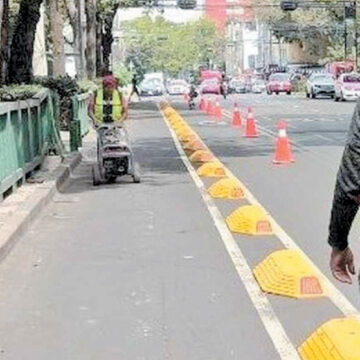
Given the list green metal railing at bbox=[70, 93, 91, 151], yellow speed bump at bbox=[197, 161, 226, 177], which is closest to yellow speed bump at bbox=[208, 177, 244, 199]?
yellow speed bump at bbox=[197, 161, 226, 177]

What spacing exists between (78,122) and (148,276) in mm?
13136

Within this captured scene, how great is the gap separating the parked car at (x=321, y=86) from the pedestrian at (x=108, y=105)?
44437 mm

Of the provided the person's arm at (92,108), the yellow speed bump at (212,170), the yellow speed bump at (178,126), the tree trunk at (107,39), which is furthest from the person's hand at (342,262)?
the tree trunk at (107,39)

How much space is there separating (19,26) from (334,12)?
244ft

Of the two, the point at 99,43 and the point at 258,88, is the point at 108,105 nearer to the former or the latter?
the point at 99,43

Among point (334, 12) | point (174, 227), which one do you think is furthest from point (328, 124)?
point (334, 12)

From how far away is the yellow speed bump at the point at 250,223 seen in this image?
10.2 meters

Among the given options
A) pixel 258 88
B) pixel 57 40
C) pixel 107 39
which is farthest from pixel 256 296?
pixel 258 88

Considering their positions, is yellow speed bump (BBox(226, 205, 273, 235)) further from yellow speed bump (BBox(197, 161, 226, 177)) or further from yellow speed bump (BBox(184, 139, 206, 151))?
yellow speed bump (BBox(184, 139, 206, 151))

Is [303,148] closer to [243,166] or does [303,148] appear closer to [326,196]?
[243,166]

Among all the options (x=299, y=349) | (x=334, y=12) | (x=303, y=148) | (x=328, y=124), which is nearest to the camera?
(x=299, y=349)

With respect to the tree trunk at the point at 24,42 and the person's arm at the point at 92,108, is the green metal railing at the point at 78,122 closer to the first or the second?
the tree trunk at the point at 24,42

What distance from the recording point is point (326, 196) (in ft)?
43.3

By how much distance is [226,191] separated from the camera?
43.8 feet
